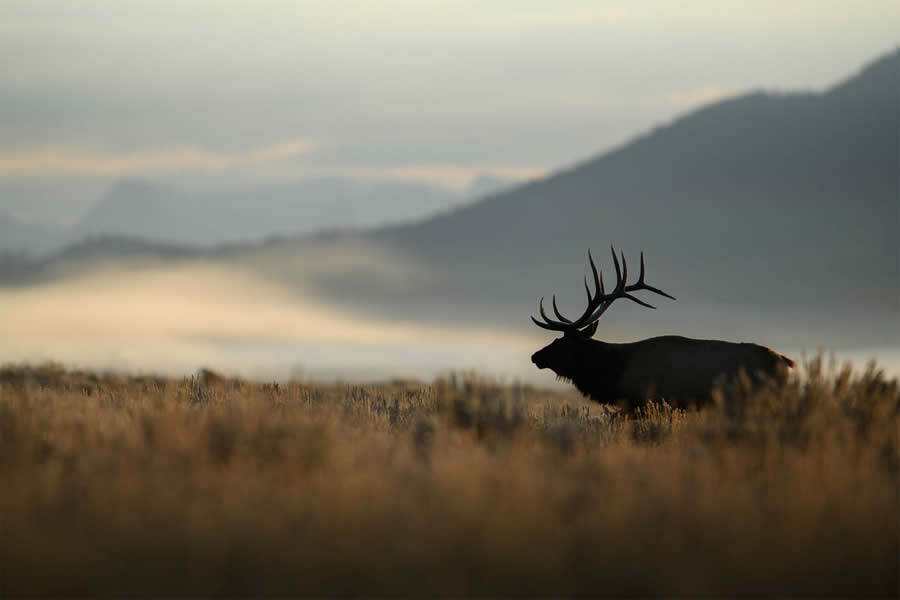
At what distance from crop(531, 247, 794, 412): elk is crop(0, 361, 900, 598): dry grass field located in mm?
3074

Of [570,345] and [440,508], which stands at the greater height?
[570,345]

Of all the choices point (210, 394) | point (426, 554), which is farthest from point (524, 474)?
point (210, 394)

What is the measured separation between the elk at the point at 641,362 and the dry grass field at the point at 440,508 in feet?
10.1

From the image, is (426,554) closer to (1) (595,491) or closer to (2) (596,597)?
(2) (596,597)

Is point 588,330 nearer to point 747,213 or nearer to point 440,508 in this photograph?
point 440,508

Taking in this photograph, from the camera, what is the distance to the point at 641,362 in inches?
505

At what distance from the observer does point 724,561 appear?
5879mm

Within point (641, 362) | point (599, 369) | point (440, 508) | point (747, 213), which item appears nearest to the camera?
point (440, 508)

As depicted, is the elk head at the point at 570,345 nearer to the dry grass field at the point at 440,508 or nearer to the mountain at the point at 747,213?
the dry grass field at the point at 440,508

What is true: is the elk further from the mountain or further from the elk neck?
the mountain

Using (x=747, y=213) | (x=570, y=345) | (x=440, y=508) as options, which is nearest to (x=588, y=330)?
(x=570, y=345)

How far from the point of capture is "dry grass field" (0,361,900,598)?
18.6ft

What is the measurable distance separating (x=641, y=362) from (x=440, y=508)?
690 centimetres

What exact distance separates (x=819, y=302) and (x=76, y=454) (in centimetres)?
12057
